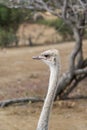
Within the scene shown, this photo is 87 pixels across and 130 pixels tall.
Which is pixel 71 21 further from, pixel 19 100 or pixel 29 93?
pixel 29 93

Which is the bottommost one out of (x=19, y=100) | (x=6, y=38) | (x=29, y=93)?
(x=6, y=38)

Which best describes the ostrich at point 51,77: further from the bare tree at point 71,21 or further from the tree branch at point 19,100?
the tree branch at point 19,100

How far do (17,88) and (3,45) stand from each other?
590cm

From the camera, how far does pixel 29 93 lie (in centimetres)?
898

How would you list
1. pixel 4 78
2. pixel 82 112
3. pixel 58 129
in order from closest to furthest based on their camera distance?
pixel 58 129 < pixel 82 112 < pixel 4 78

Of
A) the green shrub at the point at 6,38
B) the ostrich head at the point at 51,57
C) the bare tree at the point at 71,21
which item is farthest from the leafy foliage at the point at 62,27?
the ostrich head at the point at 51,57

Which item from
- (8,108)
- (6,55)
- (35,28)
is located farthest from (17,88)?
(35,28)

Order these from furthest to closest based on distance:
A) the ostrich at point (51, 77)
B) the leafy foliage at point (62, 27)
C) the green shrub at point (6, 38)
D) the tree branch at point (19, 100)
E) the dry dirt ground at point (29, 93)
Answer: the leafy foliage at point (62, 27), the green shrub at point (6, 38), the tree branch at point (19, 100), the dry dirt ground at point (29, 93), the ostrich at point (51, 77)

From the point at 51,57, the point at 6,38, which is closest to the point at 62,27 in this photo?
the point at 6,38

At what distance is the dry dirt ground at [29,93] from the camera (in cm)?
714

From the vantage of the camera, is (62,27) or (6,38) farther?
(62,27)

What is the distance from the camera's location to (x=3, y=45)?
15.1m

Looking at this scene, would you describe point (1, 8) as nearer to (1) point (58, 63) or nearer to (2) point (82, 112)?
(2) point (82, 112)

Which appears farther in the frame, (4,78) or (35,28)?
(35,28)
